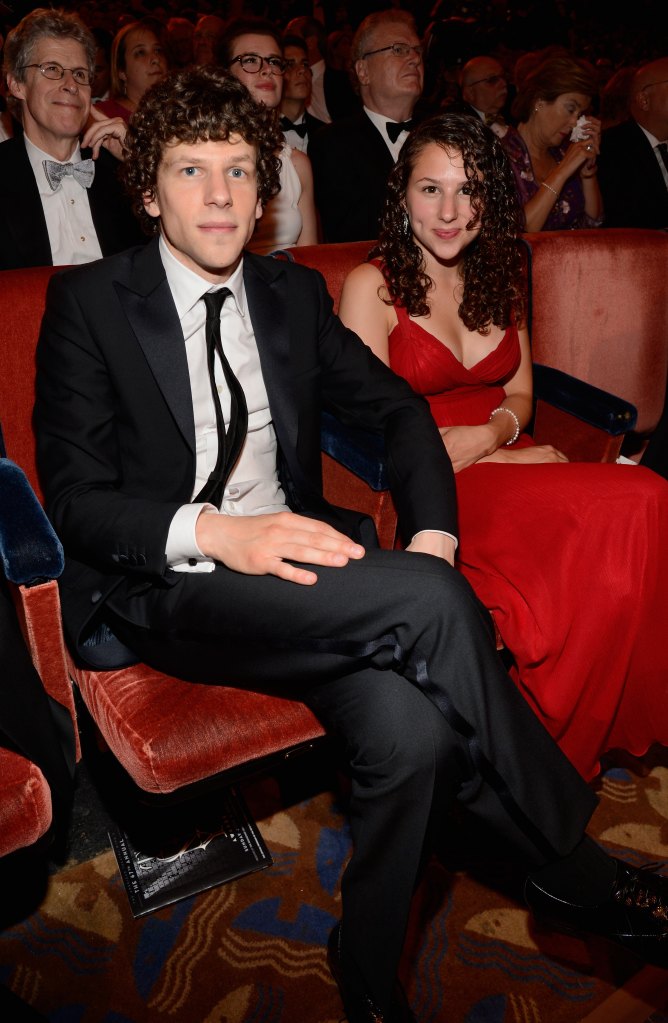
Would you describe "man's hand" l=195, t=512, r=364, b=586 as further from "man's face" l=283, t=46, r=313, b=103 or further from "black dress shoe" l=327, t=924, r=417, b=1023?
"man's face" l=283, t=46, r=313, b=103

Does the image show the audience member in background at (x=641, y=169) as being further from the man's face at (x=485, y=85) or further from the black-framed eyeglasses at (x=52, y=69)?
the black-framed eyeglasses at (x=52, y=69)

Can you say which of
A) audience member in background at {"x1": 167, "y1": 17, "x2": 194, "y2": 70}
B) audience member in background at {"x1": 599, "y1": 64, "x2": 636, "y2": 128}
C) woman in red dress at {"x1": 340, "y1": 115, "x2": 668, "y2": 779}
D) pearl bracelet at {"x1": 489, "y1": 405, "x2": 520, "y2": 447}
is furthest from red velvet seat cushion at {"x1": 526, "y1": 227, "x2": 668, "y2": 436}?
audience member in background at {"x1": 167, "y1": 17, "x2": 194, "y2": 70}

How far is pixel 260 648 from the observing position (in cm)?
130

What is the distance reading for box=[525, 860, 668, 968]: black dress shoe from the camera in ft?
4.49

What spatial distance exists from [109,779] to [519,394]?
56.4 inches

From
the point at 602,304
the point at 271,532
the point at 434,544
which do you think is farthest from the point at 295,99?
the point at 271,532

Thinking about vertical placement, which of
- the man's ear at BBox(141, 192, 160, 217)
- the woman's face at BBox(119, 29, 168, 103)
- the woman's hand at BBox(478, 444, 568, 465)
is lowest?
the woman's hand at BBox(478, 444, 568, 465)

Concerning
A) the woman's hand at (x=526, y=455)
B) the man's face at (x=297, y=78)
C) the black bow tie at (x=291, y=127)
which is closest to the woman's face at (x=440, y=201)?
the woman's hand at (x=526, y=455)

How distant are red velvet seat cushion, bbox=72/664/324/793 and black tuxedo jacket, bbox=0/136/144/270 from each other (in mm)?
1501

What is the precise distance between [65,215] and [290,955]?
2.12m

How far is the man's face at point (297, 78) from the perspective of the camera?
3.82 meters

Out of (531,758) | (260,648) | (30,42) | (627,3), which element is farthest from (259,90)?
(627,3)

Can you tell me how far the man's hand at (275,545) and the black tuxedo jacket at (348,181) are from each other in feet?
6.64

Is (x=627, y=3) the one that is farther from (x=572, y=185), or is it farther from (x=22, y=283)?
(x=22, y=283)
